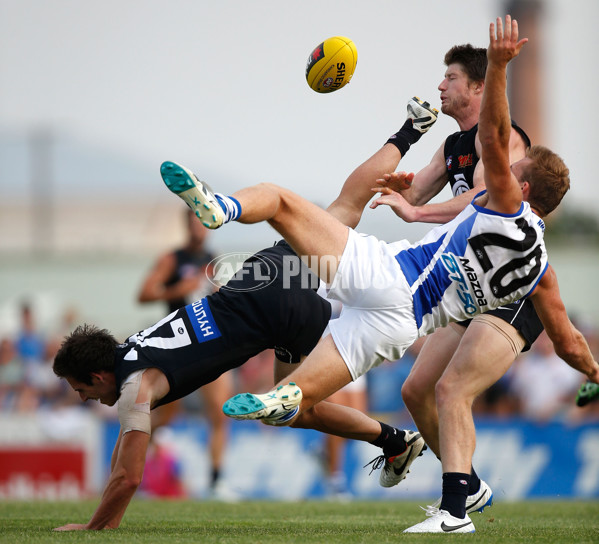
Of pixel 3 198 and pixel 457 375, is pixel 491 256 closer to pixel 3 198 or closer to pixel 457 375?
pixel 457 375

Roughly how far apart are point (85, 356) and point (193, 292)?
4.06 meters

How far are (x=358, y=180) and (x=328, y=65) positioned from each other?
2.84 feet

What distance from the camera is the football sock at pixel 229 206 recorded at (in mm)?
4637

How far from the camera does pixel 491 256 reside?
16.3 feet

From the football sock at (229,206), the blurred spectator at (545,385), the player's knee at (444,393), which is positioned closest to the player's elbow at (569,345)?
the player's knee at (444,393)

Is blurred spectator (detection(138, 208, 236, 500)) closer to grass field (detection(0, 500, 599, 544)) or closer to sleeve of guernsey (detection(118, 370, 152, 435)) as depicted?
grass field (detection(0, 500, 599, 544))

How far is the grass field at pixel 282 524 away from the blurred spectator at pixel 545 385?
3909 millimetres

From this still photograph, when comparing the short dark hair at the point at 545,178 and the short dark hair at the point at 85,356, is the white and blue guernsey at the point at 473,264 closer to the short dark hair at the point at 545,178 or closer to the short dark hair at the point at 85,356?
the short dark hair at the point at 545,178

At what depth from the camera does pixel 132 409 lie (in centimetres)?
533

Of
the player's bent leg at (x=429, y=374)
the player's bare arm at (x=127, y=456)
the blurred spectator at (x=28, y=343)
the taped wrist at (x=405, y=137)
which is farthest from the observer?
the blurred spectator at (x=28, y=343)

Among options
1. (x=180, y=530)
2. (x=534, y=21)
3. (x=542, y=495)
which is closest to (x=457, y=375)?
(x=180, y=530)

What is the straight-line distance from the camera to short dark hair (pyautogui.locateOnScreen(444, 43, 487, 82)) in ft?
20.6

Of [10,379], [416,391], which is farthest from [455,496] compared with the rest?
[10,379]

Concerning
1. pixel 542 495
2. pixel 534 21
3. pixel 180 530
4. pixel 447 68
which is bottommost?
pixel 542 495
